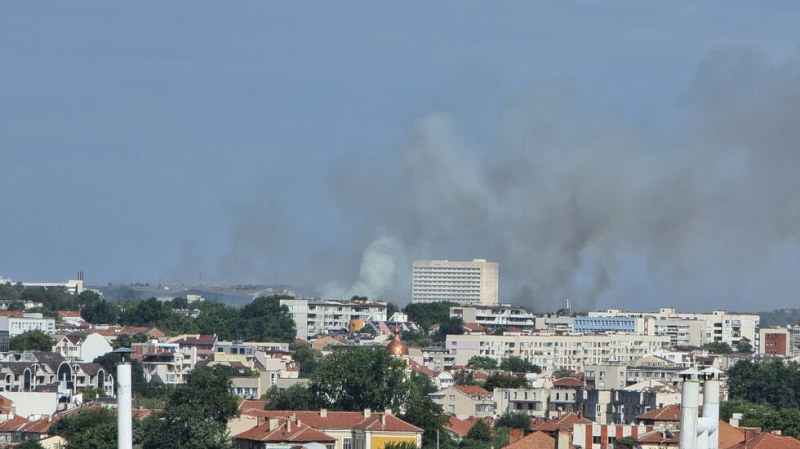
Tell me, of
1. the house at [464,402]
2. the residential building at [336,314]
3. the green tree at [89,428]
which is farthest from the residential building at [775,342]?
the green tree at [89,428]

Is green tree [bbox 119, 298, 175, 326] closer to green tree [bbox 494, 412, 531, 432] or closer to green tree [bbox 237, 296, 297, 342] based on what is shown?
green tree [bbox 237, 296, 297, 342]

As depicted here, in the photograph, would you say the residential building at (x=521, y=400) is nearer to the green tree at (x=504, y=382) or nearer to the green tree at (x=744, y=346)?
the green tree at (x=504, y=382)

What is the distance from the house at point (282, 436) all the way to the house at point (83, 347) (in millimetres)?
59520

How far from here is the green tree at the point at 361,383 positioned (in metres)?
72.2

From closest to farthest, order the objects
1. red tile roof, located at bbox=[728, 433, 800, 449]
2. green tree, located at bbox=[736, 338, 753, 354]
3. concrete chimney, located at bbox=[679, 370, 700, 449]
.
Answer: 1. concrete chimney, located at bbox=[679, 370, 700, 449]
2. red tile roof, located at bbox=[728, 433, 800, 449]
3. green tree, located at bbox=[736, 338, 753, 354]

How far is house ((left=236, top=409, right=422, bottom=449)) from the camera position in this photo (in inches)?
2320

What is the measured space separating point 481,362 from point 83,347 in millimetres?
29308

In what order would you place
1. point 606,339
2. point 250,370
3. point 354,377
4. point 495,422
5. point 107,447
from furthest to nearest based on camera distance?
point 606,339, point 250,370, point 495,422, point 354,377, point 107,447

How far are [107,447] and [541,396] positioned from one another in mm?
39049

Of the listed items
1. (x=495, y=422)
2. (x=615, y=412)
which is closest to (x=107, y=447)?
(x=495, y=422)

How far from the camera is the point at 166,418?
59.2 metres

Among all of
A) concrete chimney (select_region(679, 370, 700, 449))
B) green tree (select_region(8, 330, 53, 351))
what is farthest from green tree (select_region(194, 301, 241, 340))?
concrete chimney (select_region(679, 370, 700, 449))

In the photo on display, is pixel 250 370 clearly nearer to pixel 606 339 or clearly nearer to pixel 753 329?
pixel 606 339

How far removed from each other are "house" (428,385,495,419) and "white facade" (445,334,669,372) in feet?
155
